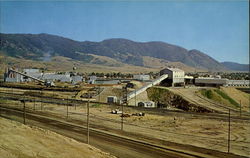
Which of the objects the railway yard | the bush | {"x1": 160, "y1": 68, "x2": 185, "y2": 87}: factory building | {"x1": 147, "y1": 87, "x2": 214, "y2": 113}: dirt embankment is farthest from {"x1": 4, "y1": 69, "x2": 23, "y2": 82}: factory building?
the bush

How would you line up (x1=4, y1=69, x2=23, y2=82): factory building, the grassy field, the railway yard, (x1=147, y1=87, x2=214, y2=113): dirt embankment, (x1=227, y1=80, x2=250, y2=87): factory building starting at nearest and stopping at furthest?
the railway yard → (x1=147, y1=87, x2=214, y2=113): dirt embankment → the grassy field → (x1=227, y1=80, x2=250, y2=87): factory building → (x1=4, y1=69, x2=23, y2=82): factory building

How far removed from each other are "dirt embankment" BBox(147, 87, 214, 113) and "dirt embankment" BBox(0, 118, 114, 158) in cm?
3964

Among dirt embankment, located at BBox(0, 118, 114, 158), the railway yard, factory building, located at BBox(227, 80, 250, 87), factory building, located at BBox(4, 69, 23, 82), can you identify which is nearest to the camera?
dirt embankment, located at BBox(0, 118, 114, 158)

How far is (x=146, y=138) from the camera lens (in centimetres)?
3145

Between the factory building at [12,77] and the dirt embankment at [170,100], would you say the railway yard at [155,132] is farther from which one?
the factory building at [12,77]

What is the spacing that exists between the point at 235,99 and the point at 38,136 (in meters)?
59.6

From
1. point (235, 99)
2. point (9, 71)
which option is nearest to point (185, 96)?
point (235, 99)

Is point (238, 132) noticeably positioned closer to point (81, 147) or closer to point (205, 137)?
point (205, 137)

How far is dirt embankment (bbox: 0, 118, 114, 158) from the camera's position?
20.6 m

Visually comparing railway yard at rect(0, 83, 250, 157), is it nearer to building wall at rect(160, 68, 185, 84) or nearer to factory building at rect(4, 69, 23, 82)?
building wall at rect(160, 68, 185, 84)

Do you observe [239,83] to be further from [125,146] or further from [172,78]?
[125,146]

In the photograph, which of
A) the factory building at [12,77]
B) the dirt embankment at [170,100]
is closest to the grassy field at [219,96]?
the dirt embankment at [170,100]

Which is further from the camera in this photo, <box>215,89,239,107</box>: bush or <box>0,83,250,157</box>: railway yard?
<box>215,89,239,107</box>: bush

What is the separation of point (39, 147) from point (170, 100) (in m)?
49.8
